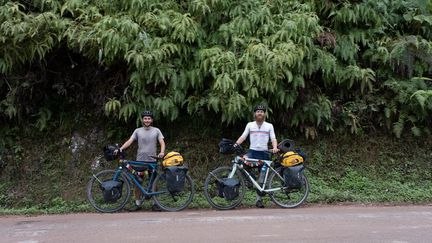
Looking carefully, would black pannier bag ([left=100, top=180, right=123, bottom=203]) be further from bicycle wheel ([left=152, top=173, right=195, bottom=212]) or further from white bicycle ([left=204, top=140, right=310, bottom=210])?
white bicycle ([left=204, top=140, right=310, bottom=210])

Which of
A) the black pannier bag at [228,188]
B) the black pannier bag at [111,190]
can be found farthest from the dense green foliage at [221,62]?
the black pannier bag at [111,190]

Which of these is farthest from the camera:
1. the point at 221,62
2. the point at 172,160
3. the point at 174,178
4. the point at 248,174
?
the point at 221,62

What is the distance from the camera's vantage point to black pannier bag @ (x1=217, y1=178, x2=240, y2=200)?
30.9 ft

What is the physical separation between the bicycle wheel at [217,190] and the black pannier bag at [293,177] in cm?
87

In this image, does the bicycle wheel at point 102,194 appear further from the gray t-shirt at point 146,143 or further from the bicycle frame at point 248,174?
the bicycle frame at point 248,174

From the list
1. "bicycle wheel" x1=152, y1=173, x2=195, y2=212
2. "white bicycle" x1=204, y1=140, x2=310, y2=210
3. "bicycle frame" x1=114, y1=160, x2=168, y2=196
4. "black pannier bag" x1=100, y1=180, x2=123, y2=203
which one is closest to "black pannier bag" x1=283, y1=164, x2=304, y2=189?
"white bicycle" x1=204, y1=140, x2=310, y2=210

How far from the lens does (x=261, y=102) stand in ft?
35.0

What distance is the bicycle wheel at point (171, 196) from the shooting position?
31.3 ft

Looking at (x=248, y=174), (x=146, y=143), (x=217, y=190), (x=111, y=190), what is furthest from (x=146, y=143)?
(x=248, y=174)

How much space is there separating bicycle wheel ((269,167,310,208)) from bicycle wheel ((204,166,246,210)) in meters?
0.61

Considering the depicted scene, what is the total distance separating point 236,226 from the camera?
25.5 ft

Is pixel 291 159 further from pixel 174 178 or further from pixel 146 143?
pixel 146 143

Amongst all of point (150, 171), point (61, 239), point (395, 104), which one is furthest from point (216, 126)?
point (61, 239)

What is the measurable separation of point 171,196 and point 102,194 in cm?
134
